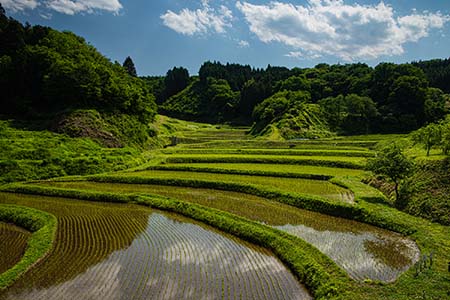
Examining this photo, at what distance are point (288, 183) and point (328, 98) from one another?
60142mm

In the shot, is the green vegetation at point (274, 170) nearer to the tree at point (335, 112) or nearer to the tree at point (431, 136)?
the tree at point (431, 136)

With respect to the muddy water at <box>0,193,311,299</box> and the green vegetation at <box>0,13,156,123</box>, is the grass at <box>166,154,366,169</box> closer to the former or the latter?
the green vegetation at <box>0,13,156,123</box>

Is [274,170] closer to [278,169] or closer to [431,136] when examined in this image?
[278,169]

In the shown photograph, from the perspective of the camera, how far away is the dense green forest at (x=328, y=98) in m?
68.6

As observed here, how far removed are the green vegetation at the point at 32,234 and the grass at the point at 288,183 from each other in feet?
38.9

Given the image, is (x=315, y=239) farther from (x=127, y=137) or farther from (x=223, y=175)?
(x=127, y=137)

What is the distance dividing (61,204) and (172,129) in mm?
55326

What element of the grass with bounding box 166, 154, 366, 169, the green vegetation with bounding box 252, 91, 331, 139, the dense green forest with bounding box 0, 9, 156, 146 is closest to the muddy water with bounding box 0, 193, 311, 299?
the grass with bounding box 166, 154, 366, 169

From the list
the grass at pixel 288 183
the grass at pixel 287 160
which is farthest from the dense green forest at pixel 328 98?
the grass at pixel 288 183

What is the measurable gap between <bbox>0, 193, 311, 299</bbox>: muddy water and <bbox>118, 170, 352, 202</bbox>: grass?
9.39 metres

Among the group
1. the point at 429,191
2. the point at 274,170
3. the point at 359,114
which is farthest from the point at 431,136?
the point at 359,114

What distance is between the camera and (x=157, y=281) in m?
11.1

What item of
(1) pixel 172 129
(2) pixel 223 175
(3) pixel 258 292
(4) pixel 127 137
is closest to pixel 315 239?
(3) pixel 258 292

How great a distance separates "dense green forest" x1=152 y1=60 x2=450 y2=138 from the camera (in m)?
68.6
